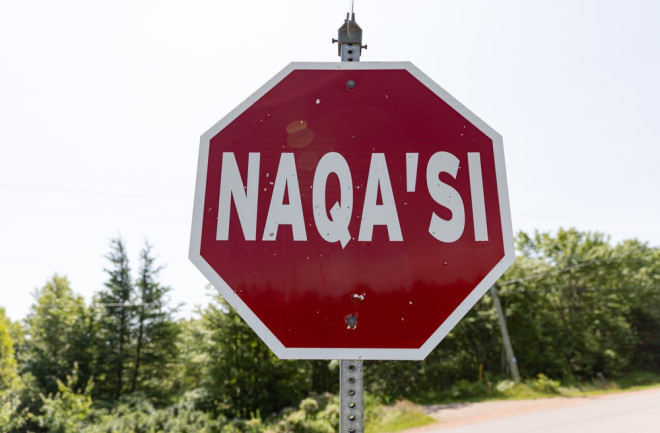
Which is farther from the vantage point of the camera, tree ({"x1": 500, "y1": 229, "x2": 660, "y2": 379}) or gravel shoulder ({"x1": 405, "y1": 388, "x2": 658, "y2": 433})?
tree ({"x1": 500, "y1": 229, "x2": 660, "y2": 379})

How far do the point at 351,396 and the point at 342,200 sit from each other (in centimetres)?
51

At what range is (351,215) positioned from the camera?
1.00 meters

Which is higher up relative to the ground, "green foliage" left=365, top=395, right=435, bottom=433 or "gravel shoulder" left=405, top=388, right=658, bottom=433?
"green foliage" left=365, top=395, right=435, bottom=433

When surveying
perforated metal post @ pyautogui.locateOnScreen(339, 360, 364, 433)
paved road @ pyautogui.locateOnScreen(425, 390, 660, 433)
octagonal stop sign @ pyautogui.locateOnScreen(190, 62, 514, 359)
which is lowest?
paved road @ pyautogui.locateOnScreen(425, 390, 660, 433)

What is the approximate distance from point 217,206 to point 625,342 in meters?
30.4

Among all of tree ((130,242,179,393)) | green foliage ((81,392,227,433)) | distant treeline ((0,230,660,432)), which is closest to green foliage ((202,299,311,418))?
distant treeline ((0,230,660,432))

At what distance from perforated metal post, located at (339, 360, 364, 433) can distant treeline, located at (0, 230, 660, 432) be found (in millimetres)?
14208

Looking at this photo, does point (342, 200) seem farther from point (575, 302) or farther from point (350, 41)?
point (575, 302)

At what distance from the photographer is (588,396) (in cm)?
1556

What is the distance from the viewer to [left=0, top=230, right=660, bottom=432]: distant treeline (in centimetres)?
1441

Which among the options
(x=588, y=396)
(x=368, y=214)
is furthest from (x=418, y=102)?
(x=588, y=396)

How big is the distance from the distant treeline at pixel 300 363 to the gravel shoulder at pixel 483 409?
2798 mm

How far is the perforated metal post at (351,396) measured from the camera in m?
0.93

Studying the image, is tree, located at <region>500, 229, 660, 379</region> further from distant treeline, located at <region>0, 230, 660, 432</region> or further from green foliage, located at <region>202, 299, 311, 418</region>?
green foliage, located at <region>202, 299, 311, 418</region>
